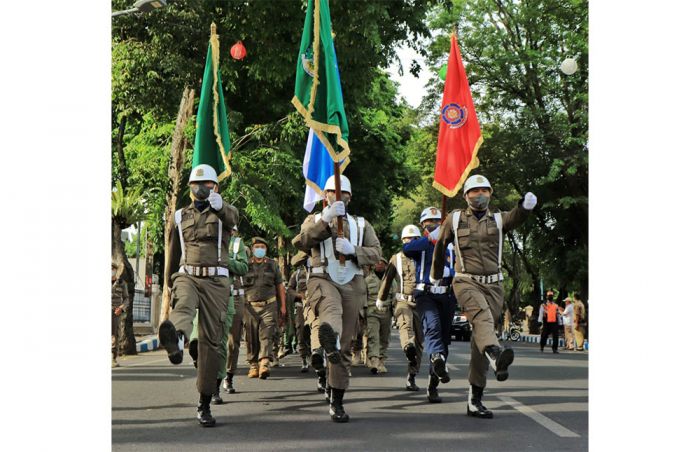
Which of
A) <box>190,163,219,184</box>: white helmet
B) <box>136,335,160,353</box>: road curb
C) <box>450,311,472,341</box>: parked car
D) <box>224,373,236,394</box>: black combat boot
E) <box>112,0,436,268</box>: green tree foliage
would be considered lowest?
<box>450,311,472,341</box>: parked car

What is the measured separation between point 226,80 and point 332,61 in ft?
34.3

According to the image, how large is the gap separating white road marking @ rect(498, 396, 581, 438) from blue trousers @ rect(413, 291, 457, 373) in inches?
34.5

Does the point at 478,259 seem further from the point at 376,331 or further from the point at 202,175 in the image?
the point at 376,331

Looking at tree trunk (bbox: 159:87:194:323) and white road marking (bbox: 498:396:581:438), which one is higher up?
tree trunk (bbox: 159:87:194:323)

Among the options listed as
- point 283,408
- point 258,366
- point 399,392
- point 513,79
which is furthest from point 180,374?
point 513,79

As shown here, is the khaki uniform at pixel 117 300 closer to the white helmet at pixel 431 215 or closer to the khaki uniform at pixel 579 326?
the white helmet at pixel 431 215

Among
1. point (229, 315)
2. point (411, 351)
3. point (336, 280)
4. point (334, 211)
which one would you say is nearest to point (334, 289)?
point (336, 280)

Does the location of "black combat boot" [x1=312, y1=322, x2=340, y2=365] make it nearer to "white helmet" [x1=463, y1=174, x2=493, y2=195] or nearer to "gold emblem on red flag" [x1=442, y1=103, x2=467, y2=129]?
"white helmet" [x1=463, y1=174, x2=493, y2=195]

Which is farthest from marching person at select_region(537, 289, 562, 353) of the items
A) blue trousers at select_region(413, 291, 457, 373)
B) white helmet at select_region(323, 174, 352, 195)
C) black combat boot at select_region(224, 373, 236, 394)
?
white helmet at select_region(323, 174, 352, 195)

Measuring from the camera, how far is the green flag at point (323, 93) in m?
9.55

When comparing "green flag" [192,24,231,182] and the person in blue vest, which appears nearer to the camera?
the person in blue vest

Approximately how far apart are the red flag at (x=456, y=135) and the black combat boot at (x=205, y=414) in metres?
4.14

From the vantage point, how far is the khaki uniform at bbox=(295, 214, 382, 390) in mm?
8719

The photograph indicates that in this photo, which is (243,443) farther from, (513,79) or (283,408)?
(513,79)
